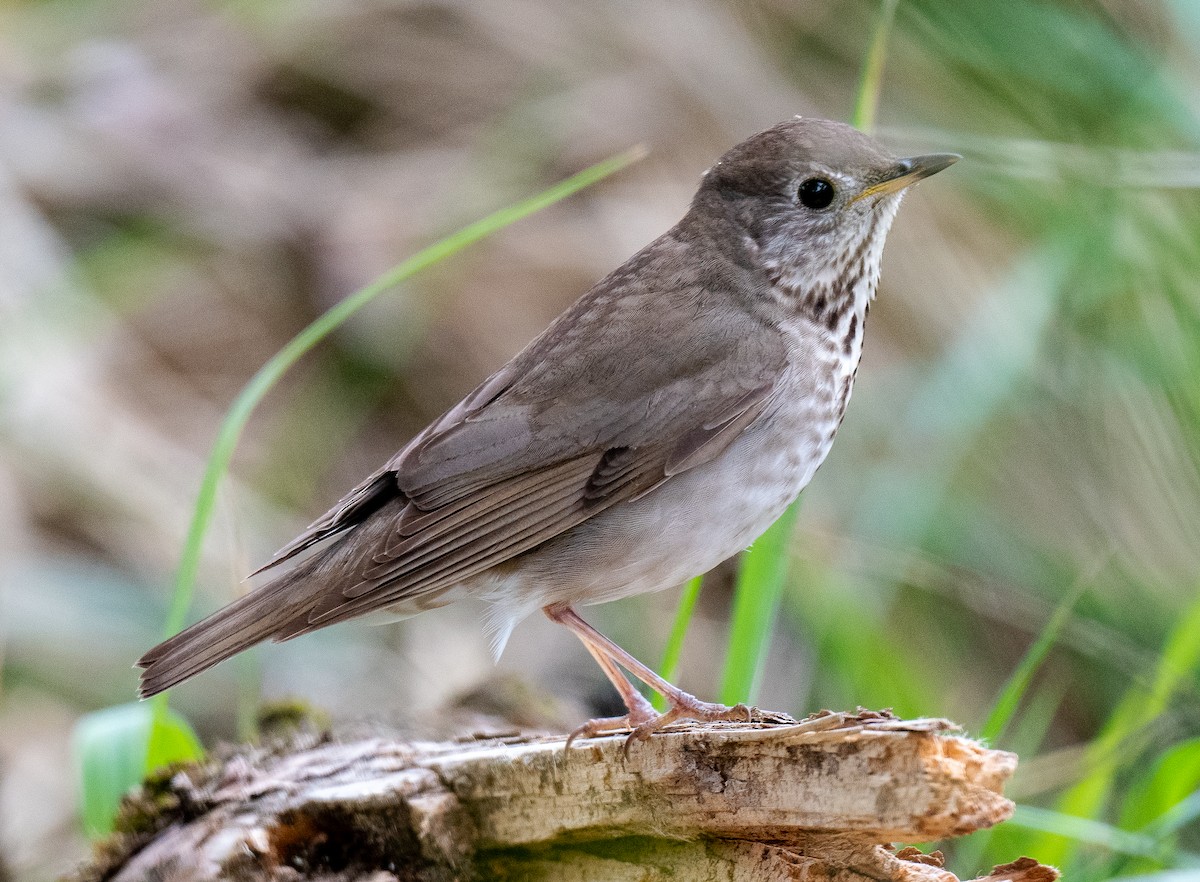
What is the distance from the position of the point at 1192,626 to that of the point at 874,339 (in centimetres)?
311

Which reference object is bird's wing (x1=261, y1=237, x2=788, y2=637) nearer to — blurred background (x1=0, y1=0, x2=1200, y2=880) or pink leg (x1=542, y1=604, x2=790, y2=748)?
pink leg (x1=542, y1=604, x2=790, y2=748)

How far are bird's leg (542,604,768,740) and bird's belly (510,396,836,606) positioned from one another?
0.11m

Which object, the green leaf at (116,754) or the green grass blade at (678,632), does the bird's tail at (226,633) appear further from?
the green grass blade at (678,632)

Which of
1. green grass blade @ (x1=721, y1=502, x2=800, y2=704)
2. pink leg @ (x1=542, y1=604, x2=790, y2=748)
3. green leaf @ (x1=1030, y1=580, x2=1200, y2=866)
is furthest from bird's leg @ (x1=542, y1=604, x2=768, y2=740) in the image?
green leaf @ (x1=1030, y1=580, x2=1200, y2=866)

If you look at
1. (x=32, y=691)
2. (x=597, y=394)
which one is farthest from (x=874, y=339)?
(x=32, y=691)

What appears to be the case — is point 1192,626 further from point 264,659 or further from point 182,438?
point 182,438

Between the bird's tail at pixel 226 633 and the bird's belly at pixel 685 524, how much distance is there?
54 centimetres

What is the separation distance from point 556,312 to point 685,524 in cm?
366

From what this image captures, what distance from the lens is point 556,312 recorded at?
6672mm

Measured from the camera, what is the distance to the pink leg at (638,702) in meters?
2.81

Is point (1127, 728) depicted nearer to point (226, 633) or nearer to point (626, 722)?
point (626, 722)

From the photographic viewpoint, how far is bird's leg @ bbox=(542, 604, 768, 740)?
281 cm

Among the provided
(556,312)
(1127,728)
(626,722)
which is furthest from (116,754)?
(556,312)

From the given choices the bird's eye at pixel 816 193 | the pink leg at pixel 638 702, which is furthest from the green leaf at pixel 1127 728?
the bird's eye at pixel 816 193
